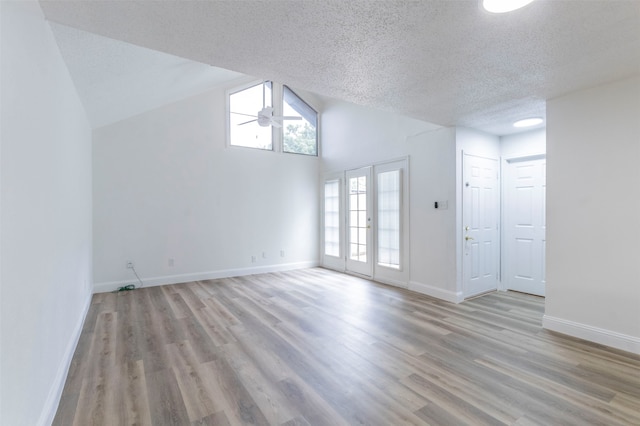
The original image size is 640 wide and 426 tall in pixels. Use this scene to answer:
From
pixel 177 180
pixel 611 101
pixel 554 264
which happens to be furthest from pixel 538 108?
pixel 177 180

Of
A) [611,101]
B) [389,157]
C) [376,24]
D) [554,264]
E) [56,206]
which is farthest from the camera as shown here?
[389,157]

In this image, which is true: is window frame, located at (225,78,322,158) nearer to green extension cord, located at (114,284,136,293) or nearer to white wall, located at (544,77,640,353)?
green extension cord, located at (114,284,136,293)

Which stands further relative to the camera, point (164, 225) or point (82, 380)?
point (164, 225)

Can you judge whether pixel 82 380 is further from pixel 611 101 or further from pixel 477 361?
pixel 611 101

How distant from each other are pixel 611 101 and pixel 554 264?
1.64 meters

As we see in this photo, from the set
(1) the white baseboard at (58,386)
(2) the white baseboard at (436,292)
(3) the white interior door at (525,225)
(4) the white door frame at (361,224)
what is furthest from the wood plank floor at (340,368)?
(4) the white door frame at (361,224)

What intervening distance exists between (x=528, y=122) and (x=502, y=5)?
2.80 m

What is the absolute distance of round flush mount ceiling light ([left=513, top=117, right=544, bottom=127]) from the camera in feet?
12.4

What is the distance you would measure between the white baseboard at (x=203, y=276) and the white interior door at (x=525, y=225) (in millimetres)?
3835

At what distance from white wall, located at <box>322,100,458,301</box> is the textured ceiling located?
1429mm

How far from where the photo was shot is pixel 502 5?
5.53 feet

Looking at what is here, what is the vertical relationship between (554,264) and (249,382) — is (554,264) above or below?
above

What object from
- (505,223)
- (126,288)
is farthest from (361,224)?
(126,288)

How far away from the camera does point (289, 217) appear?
655 cm
